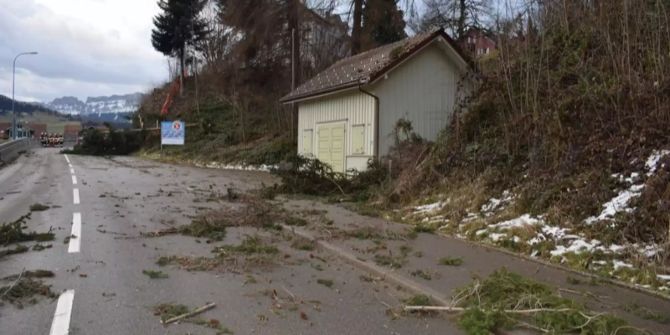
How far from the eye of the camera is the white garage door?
2173cm

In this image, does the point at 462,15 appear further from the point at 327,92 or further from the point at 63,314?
the point at 63,314

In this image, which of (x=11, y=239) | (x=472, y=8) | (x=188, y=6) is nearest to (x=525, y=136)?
(x=11, y=239)

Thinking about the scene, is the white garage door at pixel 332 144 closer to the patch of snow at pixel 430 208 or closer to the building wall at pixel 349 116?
the building wall at pixel 349 116

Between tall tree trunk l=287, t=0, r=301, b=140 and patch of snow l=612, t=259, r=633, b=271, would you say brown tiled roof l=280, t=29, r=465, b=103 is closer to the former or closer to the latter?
tall tree trunk l=287, t=0, r=301, b=140

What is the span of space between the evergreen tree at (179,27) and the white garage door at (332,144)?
126ft

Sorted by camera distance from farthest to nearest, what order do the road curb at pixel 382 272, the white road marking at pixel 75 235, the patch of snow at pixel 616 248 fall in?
1. the white road marking at pixel 75 235
2. the patch of snow at pixel 616 248
3. the road curb at pixel 382 272

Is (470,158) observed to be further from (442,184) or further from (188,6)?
(188,6)

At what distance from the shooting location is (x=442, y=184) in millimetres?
13070

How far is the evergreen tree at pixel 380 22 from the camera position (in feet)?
104

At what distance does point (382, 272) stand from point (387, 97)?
1276 cm

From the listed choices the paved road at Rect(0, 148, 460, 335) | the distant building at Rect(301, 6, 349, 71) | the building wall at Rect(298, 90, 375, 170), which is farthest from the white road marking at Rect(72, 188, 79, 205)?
the distant building at Rect(301, 6, 349, 71)

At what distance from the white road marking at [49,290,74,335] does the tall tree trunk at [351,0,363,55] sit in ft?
89.4

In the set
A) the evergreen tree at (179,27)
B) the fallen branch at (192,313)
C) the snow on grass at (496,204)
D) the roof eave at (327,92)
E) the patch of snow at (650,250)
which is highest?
the evergreen tree at (179,27)

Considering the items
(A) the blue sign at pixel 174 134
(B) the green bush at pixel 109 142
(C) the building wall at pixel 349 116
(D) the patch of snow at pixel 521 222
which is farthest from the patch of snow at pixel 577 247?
(B) the green bush at pixel 109 142
